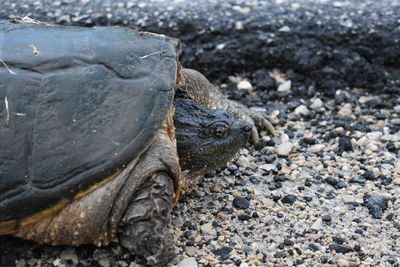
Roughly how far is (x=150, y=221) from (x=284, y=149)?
139cm

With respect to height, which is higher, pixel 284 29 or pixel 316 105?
pixel 284 29

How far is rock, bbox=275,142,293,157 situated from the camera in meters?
3.84

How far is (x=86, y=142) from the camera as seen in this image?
2.66 metres

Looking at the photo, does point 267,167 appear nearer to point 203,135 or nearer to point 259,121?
point 259,121

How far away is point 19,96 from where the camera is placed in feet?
8.85

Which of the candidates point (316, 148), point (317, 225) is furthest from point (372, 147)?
point (317, 225)

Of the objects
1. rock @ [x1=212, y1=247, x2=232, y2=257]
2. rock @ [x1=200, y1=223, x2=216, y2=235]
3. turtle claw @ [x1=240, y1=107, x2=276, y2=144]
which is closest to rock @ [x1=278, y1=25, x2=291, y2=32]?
turtle claw @ [x1=240, y1=107, x2=276, y2=144]

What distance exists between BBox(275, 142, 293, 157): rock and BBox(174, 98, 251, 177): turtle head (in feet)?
2.35

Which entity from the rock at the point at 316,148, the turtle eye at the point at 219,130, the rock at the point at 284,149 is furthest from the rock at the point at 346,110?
the turtle eye at the point at 219,130

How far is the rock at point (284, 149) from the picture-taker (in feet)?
12.6

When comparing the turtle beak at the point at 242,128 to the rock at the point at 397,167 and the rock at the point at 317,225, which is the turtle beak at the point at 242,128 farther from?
the rock at the point at 397,167

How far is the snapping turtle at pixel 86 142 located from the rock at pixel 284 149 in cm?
111

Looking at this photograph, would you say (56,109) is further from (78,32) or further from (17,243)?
(17,243)

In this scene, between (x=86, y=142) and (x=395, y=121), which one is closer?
(x=86, y=142)
